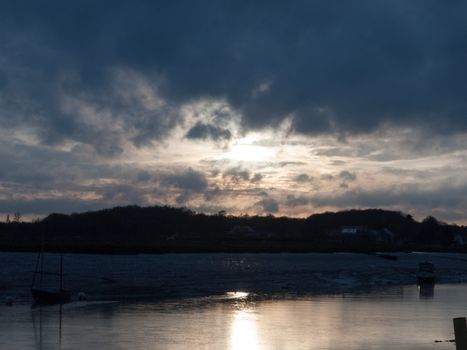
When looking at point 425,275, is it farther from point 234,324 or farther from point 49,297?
point 234,324

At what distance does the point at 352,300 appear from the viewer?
140ft

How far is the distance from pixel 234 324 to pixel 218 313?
15.3 feet

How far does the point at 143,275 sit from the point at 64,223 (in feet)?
357

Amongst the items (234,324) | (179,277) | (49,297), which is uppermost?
(49,297)

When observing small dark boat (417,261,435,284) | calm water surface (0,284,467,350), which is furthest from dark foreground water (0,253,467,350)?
small dark boat (417,261,435,284)

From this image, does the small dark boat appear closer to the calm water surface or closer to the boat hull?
the calm water surface

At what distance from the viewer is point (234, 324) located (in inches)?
1153

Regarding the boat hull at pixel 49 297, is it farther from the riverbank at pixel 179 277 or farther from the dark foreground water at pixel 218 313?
the riverbank at pixel 179 277

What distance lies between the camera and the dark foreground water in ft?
79.6

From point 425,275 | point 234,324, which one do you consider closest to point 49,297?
point 234,324

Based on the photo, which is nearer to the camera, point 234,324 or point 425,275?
point 234,324

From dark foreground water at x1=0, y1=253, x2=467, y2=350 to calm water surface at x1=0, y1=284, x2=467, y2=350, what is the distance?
43 millimetres

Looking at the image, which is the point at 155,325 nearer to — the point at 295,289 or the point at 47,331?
the point at 47,331

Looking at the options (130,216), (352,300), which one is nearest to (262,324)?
(352,300)
